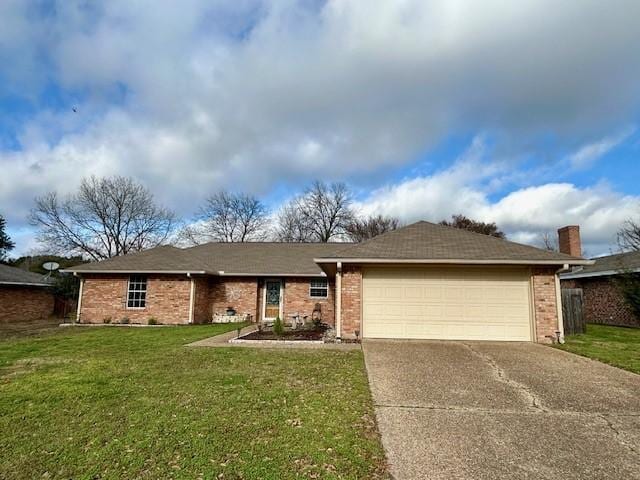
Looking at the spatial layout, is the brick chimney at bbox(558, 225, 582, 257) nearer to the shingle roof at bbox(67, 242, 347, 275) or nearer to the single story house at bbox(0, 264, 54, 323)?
the shingle roof at bbox(67, 242, 347, 275)

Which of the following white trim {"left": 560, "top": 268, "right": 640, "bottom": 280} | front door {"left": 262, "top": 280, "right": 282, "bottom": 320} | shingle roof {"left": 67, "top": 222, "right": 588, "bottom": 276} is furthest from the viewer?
front door {"left": 262, "top": 280, "right": 282, "bottom": 320}

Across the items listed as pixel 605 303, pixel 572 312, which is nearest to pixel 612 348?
pixel 572 312

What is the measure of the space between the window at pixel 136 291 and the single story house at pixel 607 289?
19.7 m

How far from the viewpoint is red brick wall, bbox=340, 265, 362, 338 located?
1030cm

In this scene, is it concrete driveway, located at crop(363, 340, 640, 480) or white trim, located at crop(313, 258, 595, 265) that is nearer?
concrete driveway, located at crop(363, 340, 640, 480)

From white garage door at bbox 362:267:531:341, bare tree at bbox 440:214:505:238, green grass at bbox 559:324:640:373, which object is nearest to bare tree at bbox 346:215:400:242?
bare tree at bbox 440:214:505:238

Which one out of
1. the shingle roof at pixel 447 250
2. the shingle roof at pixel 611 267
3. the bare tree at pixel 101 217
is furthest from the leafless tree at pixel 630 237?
the bare tree at pixel 101 217

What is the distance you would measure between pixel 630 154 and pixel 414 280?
405 inches

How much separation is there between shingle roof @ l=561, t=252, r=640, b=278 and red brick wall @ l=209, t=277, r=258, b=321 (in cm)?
1561

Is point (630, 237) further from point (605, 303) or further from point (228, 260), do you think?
point (228, 260)

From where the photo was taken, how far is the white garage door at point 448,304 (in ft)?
33.5

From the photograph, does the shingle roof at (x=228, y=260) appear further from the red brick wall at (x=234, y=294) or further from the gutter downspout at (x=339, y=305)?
the gutter downspout at (x=339, y=305)

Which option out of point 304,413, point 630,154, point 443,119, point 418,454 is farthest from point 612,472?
point 630,154

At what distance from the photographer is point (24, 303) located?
18.8 meters
